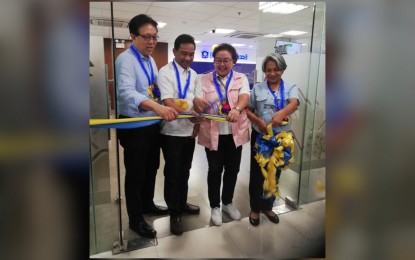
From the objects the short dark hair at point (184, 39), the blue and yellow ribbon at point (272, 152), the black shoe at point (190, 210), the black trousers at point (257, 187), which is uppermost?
the short dark hair at point (184, 39)

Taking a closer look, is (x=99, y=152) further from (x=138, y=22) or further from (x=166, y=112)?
(x=138, y=22)

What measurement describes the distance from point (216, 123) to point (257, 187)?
1.45ft

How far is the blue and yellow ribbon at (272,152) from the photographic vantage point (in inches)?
49.5

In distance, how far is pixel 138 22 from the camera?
1.06 metres

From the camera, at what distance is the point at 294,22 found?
4.46 ft

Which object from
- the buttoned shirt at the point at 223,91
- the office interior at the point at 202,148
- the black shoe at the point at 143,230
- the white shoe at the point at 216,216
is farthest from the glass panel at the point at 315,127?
the black shoe at the point at 143,230

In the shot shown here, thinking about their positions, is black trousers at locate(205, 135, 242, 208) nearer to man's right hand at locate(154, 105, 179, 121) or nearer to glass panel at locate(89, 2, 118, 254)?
man's right hand at locate(154, 105, 179, 121)

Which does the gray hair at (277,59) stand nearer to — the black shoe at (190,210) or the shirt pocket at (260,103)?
the shirt pocket at (260,103)

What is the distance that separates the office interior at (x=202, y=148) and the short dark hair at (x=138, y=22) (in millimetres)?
23

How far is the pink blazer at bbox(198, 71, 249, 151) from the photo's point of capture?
4.17ft

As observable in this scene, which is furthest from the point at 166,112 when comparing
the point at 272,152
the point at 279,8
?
the point at 279,8
